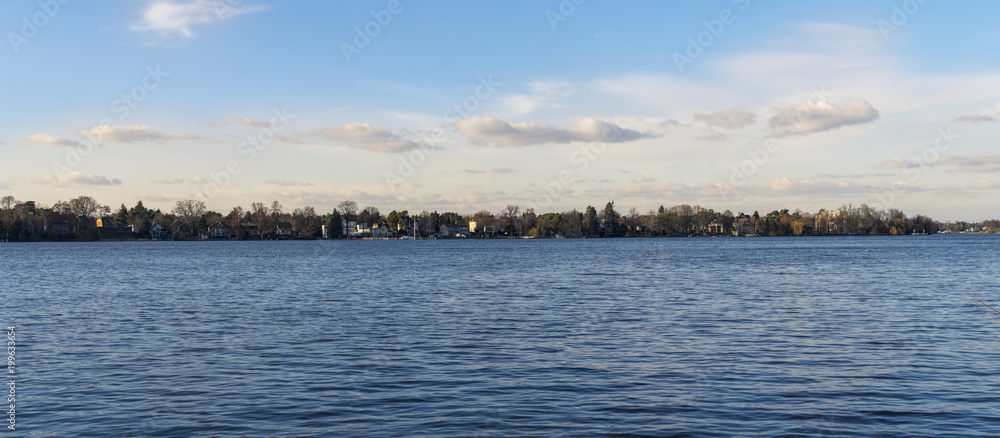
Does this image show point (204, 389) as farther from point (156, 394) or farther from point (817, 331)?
point (817, 331)

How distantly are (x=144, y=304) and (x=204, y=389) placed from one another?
80.3ft

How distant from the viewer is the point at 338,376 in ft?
61.7

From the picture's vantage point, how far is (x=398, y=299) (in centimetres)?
4100

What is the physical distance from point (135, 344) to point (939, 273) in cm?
6483

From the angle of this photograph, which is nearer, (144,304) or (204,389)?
(204,389)

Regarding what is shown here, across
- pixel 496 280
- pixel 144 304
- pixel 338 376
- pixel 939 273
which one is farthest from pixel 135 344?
pixel 939 273

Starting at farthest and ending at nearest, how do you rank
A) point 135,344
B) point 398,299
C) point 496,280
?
point 496,280
point 398,299
point 135,344

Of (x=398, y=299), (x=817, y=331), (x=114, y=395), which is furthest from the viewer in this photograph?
(x=398, y=299)

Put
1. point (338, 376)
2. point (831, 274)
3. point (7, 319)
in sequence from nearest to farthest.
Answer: point (338, 376), point (7, 319), point (831, 274)

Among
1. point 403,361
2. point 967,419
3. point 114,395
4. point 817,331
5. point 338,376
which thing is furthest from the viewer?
point 817,331

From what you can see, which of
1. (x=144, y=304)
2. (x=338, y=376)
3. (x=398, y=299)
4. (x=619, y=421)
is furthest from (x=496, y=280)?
(x=619, y=421)

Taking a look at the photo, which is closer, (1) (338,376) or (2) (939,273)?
(1) (338,376)

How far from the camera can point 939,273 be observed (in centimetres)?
6219

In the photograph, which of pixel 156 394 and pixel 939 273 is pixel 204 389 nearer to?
pixel 156 394
